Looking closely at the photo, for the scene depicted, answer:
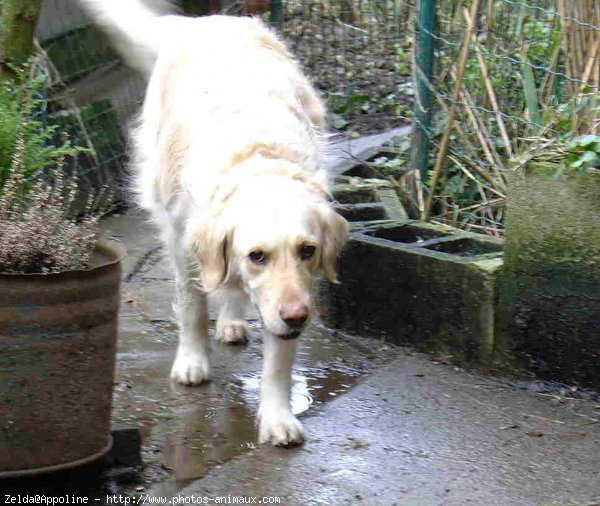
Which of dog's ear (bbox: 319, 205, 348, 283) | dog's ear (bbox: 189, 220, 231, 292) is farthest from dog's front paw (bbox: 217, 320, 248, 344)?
dog's ear (bbox: 319, 205, 348, 283)

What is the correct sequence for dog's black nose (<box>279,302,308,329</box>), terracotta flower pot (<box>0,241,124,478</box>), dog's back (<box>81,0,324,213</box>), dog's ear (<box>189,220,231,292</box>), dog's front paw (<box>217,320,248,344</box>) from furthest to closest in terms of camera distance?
dog's front paw (<box>217,320,248,344</box>), dog's back (<box>81,0,324,213</box>), dog's ear (<box>189,220,231,292</box>), dog's black nose (<box>279,302,308,329</box>), terracotta flower pot (<box>0,241,124,478</box>)

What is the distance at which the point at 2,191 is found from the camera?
3.60 meters

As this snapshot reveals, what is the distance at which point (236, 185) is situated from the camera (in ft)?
12.2

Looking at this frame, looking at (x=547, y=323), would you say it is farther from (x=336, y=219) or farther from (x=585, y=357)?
(x=336, y=219)

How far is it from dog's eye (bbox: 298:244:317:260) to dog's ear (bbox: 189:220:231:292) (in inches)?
11.9

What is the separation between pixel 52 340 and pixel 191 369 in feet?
4.19

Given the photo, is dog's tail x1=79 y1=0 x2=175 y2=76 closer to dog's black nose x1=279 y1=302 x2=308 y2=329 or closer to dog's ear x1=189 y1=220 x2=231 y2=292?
dog's ear x1=189 y1=220 x2=231 y2=292

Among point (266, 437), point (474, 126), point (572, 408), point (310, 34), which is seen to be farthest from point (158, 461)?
point (310, 34)

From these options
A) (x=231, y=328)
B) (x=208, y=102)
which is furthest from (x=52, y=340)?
(x=231, y=328)

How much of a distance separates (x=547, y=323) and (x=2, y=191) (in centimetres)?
229

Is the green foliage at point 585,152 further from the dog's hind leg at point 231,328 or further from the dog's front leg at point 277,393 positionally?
the dog's hind leg at point 231,328

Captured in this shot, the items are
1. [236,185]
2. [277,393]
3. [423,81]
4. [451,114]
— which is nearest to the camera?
[236,185]

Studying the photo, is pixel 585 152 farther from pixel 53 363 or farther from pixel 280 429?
pixel 53 363

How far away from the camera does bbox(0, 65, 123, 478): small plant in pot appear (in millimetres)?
3109
